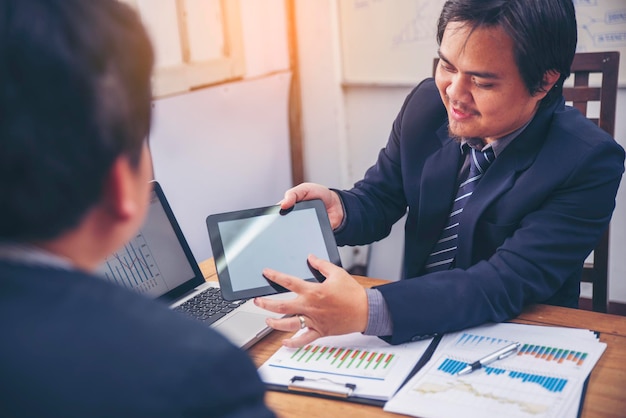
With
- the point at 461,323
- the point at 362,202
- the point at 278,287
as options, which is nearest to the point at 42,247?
the point at 278,287

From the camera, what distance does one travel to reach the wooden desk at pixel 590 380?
869mm

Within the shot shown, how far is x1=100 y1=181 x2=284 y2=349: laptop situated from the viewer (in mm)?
1129

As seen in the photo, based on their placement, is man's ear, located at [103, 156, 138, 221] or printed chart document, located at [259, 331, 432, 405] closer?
man's ear, located at [103, 156, 138, 221]

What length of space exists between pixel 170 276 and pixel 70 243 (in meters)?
0.75

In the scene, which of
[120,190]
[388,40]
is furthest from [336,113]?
[120,190]

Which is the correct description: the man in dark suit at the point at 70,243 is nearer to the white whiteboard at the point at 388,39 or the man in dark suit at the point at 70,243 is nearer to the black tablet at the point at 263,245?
the black tablet at the point at 263,245

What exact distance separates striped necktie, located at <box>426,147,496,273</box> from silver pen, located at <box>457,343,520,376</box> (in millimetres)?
417

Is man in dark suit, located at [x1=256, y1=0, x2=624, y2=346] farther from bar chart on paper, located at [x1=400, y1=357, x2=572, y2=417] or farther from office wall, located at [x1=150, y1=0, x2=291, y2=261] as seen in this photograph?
office wall, located at [x1=150, y1=0, x2=291, y2=261]

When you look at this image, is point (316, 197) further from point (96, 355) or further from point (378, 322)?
point (96, 355)

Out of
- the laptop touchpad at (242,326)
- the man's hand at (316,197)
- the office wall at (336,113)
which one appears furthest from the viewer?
the office wall at (336,113)

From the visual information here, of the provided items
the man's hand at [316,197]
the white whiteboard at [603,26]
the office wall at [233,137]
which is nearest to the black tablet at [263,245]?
the man's hand at [316,197]

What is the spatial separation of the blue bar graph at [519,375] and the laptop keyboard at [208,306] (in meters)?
0.40

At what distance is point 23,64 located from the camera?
414 mm

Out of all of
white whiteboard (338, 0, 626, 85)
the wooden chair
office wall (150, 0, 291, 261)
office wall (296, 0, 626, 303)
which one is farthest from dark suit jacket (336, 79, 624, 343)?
office wall (296, 0, 626, 303)
